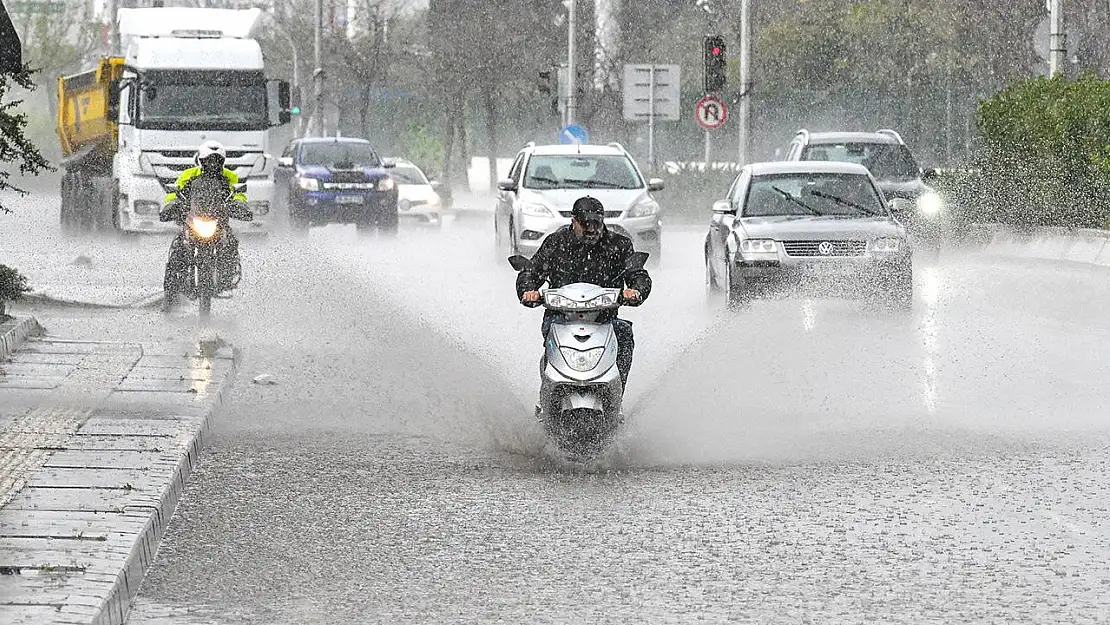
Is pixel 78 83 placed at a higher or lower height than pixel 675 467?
higher

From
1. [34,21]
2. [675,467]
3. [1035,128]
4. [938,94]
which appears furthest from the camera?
[34,21]

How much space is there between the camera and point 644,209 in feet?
91.8

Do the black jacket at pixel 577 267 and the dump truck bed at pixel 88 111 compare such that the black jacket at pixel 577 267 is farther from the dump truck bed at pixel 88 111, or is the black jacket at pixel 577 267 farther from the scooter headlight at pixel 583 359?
the dump truck bed at pixel 88 111

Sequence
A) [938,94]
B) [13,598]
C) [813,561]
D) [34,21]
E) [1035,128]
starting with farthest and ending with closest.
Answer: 1. [34,21]
2. [938,94]
3. [1035,128]
4. [813,561]
5. [13,598]

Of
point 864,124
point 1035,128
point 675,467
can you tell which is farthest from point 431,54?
point 675,467

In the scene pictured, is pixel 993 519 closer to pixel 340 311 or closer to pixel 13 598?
pixel 13 598

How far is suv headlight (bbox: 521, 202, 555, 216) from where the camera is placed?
90.1ft

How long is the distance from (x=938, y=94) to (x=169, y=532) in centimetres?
5590

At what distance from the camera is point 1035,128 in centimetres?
2972

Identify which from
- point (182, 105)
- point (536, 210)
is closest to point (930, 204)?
point (536, 210)

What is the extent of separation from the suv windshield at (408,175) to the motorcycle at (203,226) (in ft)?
75.4

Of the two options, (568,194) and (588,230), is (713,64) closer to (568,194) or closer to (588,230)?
(568,194)

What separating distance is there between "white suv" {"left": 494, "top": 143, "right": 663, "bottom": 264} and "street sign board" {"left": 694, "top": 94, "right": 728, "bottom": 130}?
1428cm

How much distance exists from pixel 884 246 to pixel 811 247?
0.67 metres
